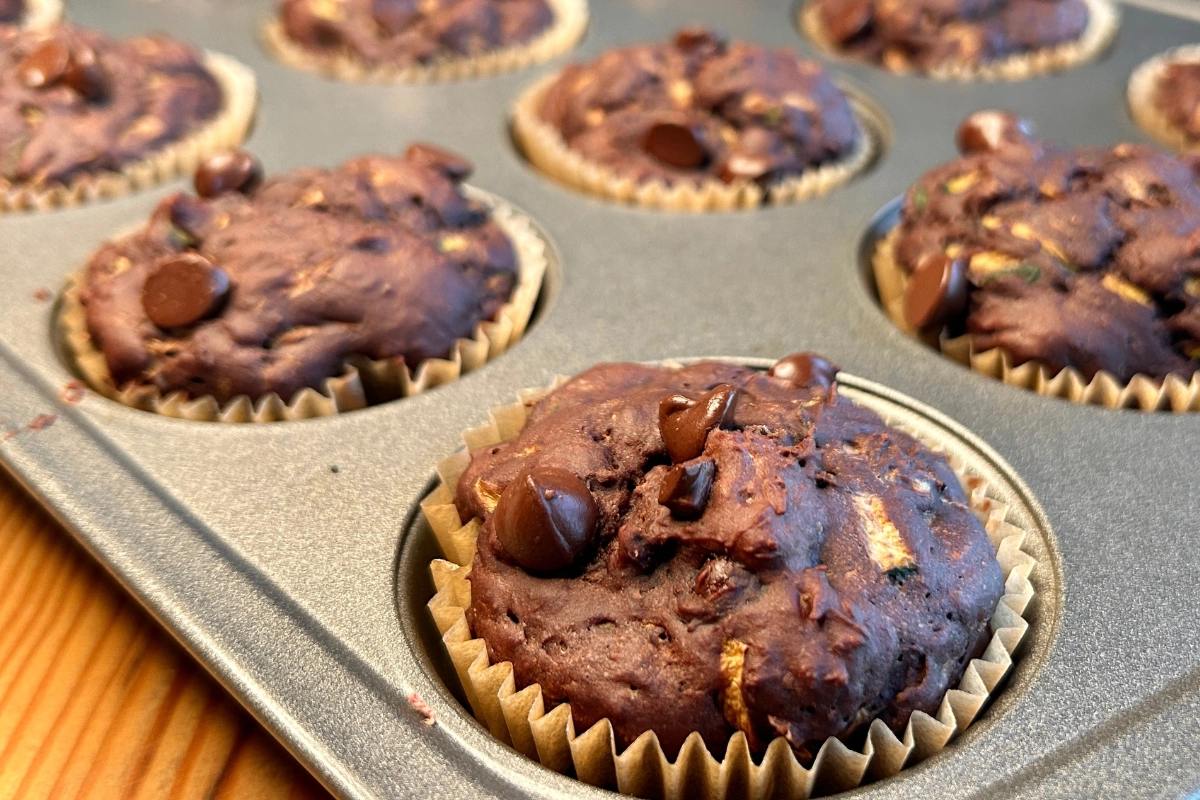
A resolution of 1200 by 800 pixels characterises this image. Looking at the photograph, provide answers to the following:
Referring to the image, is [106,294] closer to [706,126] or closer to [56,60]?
[56,60]

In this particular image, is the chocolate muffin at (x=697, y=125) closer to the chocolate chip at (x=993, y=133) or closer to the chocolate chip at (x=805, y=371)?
the chocolate chip at (x=993, y=133)

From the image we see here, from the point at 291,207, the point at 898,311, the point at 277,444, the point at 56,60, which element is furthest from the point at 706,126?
the point at 56,60

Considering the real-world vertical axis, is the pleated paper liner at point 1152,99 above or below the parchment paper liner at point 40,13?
above

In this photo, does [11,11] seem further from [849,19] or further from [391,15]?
[849,19]

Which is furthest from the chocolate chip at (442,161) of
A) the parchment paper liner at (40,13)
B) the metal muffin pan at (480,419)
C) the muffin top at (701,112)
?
the parchment paper liner at (40,13)

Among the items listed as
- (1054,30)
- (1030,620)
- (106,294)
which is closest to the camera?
(1030,620)

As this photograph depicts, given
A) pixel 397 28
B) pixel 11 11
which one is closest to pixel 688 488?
pixel 397 28
